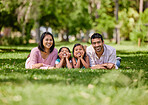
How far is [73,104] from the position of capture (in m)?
3.33

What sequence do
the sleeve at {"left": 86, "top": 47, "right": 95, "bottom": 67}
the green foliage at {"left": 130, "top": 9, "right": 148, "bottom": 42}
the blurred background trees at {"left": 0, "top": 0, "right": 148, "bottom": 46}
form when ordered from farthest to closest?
1. the blurred background trees at {"left": 0, "top": 0, "right": 148, "bottom": 46}
2. the green foliage at {"left": 130, "top": 9, "right": 148, "bottom": 42}
3. the sleeve at {"left": 86, "top": 47, "right": 95, "bottom": 67}

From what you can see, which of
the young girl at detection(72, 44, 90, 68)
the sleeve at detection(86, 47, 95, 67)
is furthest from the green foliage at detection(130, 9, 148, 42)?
the young girl at detection(72, 44, 90, 68)

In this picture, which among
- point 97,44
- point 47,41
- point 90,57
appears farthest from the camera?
point 90,57

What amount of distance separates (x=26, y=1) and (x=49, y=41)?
19.7 m

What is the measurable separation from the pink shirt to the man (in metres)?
1.17

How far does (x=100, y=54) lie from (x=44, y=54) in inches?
72.5

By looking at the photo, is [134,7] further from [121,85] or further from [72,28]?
[121,85]

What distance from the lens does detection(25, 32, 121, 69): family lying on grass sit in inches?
279

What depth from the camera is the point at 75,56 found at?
24.1 ft

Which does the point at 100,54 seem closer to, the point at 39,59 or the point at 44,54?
the point at 44,54

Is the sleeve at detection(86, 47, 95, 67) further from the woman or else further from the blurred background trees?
the blurred background trees

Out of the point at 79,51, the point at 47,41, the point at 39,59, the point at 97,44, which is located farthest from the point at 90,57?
the point at 39,59

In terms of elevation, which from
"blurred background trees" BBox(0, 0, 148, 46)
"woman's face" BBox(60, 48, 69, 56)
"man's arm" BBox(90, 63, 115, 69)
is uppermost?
"blurred background trees" BBox(0, 0, 148, 46)

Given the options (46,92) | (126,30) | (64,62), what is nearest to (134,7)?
(126,30)
